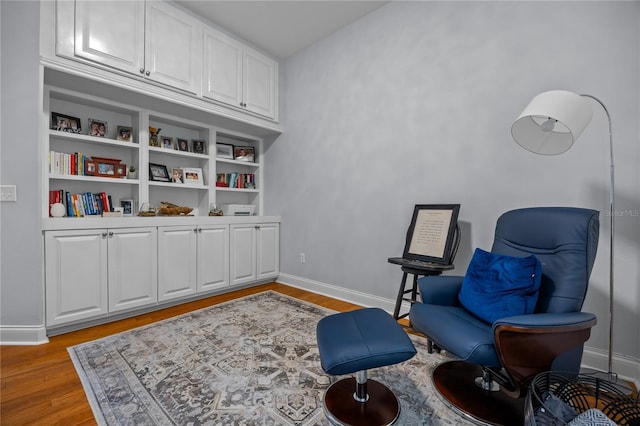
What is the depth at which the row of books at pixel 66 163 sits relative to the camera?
7.97ft

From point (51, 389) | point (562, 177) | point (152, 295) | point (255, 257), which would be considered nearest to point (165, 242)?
point (152, 295)

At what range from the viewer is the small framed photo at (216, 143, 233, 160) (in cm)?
364

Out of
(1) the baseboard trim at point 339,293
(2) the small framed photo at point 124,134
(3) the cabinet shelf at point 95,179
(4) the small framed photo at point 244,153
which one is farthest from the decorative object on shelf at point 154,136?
(1) the baseboard trim at point 339,293

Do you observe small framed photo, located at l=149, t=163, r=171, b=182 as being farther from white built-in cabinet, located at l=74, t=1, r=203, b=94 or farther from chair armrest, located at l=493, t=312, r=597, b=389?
chair armrest, located at l=493, t=312, r=597, b=389

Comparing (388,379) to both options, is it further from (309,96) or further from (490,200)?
(309,96)

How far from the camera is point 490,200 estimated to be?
216 centimetres

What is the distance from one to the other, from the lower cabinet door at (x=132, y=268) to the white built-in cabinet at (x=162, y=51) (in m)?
1.31

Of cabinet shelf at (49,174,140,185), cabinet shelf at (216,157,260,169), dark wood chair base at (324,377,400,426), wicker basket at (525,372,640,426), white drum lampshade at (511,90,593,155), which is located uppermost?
cabinet shelf at (216,157,260,169)

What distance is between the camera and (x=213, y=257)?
3.12m

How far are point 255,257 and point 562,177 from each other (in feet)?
9.81

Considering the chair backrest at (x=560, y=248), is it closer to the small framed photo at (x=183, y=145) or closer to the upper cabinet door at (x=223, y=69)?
the upper cabinet door at (x=223, y=69)

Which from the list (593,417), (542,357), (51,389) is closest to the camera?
(593,417)

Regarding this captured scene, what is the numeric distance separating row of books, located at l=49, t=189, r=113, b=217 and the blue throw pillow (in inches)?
122

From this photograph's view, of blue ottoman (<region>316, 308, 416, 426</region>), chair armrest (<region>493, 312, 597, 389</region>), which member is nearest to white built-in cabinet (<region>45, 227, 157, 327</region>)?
blue ottoman (<region>316, 308, 416, 426</region>)
